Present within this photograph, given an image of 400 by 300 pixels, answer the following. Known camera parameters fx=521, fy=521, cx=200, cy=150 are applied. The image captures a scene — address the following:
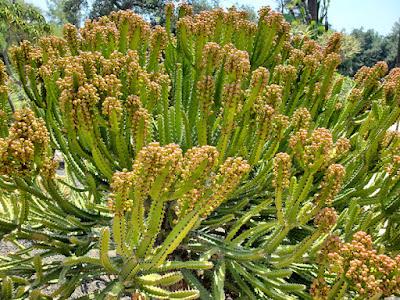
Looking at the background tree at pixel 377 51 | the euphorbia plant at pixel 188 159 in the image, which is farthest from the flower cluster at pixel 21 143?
the background tree at pixel 377 51

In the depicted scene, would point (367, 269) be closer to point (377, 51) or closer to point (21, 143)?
point (21, 143)

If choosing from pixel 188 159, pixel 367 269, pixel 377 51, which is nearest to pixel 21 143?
pixel 188 159

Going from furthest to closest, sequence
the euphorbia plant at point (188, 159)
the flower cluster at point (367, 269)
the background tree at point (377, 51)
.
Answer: the background tree at point (377, 51) → the euphorbia plant at point (188, 159) → the flower cluster at point (367, 269)

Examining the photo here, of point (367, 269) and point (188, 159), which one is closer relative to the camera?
point (367, 269)

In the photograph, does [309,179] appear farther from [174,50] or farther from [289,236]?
[174,50]

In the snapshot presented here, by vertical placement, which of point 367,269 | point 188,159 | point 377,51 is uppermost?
point 377,51

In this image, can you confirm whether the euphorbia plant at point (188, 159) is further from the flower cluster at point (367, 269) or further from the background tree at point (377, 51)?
the background tree at point (377, 51)

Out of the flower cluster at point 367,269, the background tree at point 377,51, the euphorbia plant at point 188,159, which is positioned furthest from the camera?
the background tree at point 377,51

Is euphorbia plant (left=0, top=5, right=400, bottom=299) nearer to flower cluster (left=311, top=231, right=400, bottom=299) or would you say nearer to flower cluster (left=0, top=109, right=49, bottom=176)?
flower cluster (left=0, top=109, right=49, bottom=176)

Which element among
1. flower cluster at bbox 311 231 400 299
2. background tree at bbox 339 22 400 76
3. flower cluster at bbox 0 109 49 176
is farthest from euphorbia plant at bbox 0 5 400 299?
background tree at bbox 339 22 400 76

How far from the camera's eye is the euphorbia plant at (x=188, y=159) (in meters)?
1.66

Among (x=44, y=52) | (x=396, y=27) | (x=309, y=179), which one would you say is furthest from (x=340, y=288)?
(x=396, y=27)

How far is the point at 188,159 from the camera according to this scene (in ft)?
5.41

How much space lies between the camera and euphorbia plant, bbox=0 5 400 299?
5.46 ft
